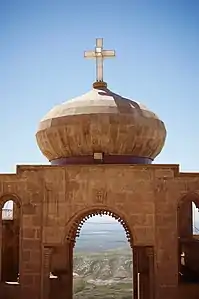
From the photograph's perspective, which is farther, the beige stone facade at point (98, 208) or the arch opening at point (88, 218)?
the arch opening at point (88, 218)

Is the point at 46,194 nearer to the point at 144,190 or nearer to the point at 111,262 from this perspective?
the point at 144,190

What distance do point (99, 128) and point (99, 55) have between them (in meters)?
3.54

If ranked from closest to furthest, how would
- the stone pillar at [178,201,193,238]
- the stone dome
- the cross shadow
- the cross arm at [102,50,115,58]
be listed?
the stone dome
the cross shadow
the cross arm at [102,50,115,58]
the stone pillar at [178,201,193,238]

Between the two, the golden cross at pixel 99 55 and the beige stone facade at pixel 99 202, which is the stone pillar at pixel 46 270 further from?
the golden cross at pixel 99 55

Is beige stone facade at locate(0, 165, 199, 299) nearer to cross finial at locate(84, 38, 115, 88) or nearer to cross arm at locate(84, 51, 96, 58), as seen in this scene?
cross finial at locate(84, 38, 115, 88)

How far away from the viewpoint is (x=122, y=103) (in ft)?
59.6

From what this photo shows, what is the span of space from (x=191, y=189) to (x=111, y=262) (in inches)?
1909

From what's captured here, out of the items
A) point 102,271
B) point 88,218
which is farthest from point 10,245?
point 102,271

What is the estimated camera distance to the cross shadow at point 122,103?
58.9 feet

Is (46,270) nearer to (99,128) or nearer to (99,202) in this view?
(99,202)

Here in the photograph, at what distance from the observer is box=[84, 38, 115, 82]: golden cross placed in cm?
1967

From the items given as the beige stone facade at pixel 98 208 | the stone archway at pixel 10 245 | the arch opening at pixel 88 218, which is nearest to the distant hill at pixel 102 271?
the stone archway at pixel 10 245

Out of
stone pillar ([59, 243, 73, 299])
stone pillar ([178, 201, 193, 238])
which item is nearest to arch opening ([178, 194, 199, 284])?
stone pillar ([178, 201, 193, 238])

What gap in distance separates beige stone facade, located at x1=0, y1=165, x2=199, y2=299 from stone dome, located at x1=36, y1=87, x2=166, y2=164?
1.37 meters
